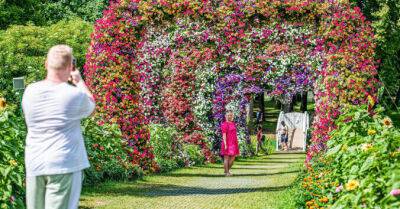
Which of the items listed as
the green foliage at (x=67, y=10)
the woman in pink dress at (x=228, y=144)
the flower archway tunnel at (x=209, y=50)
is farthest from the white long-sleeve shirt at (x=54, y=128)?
the green foliage at (x=67, y=10)

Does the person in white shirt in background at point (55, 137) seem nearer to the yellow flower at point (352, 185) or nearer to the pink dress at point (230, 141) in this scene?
the yellow flower at point (352, 185)

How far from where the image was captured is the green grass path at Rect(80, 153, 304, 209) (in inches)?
403

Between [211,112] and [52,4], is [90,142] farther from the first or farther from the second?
[52,4]

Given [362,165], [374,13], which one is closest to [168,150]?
[362,165]

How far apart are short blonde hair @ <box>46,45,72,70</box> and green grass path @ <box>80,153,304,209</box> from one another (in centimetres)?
464

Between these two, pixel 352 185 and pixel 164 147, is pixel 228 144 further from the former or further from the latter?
pixel 352 185

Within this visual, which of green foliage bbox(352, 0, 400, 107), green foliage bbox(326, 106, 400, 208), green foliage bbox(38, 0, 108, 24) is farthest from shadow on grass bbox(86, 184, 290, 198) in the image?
green foliage bbox(38, 0, 108, 24)

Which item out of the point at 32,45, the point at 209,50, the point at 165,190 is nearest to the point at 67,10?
the point at 32,45

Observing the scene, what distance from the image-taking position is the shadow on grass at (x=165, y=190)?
11.4 metres

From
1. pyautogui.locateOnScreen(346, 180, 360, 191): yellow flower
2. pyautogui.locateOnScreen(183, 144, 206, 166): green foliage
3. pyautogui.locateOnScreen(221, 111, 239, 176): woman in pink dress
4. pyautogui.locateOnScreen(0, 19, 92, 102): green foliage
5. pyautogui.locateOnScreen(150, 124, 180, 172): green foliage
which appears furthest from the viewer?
pyautogui.locateOnScreen(0, 19, 92, 102): green foliage

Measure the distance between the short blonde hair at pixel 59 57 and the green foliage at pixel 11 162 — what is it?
2493 mm

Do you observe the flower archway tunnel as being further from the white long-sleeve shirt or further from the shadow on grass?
the white long-sleeve shirt

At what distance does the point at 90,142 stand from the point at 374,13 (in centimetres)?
2393

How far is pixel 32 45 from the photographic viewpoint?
2988 cm
